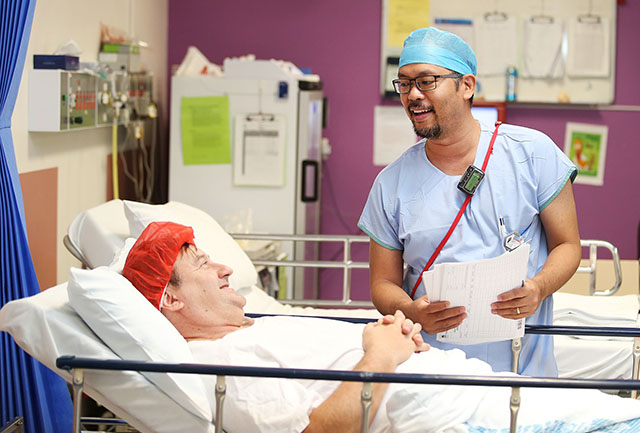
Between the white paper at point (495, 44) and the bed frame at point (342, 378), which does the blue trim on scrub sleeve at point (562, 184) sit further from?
the white paper at point (495, 44)

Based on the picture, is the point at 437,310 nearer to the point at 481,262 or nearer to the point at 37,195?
the point at 481,262

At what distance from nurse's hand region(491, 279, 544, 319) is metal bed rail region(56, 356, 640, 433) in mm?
358

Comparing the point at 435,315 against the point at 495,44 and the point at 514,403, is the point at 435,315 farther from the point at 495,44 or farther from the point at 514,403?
the point at 495,44

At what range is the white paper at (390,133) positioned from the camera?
4979 mm

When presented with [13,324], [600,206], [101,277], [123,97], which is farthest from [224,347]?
[600,206]

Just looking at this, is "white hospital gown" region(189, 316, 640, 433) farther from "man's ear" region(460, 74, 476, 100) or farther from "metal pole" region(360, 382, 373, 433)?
"man's ear" region(460, 74, 476, 100)

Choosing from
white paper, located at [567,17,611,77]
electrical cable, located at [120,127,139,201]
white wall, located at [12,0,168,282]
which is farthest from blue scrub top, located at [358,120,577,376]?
white paper, located at [567,17,611,77]

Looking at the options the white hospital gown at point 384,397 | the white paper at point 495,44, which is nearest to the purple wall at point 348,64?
the white paper at point 495,44

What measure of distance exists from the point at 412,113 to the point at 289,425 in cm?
82

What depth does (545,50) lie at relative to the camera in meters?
4.83

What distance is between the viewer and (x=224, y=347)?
189cm

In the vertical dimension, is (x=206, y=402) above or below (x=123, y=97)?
below

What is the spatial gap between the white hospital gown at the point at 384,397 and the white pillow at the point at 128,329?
0.24 feet

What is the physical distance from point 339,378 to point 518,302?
0.57 m
